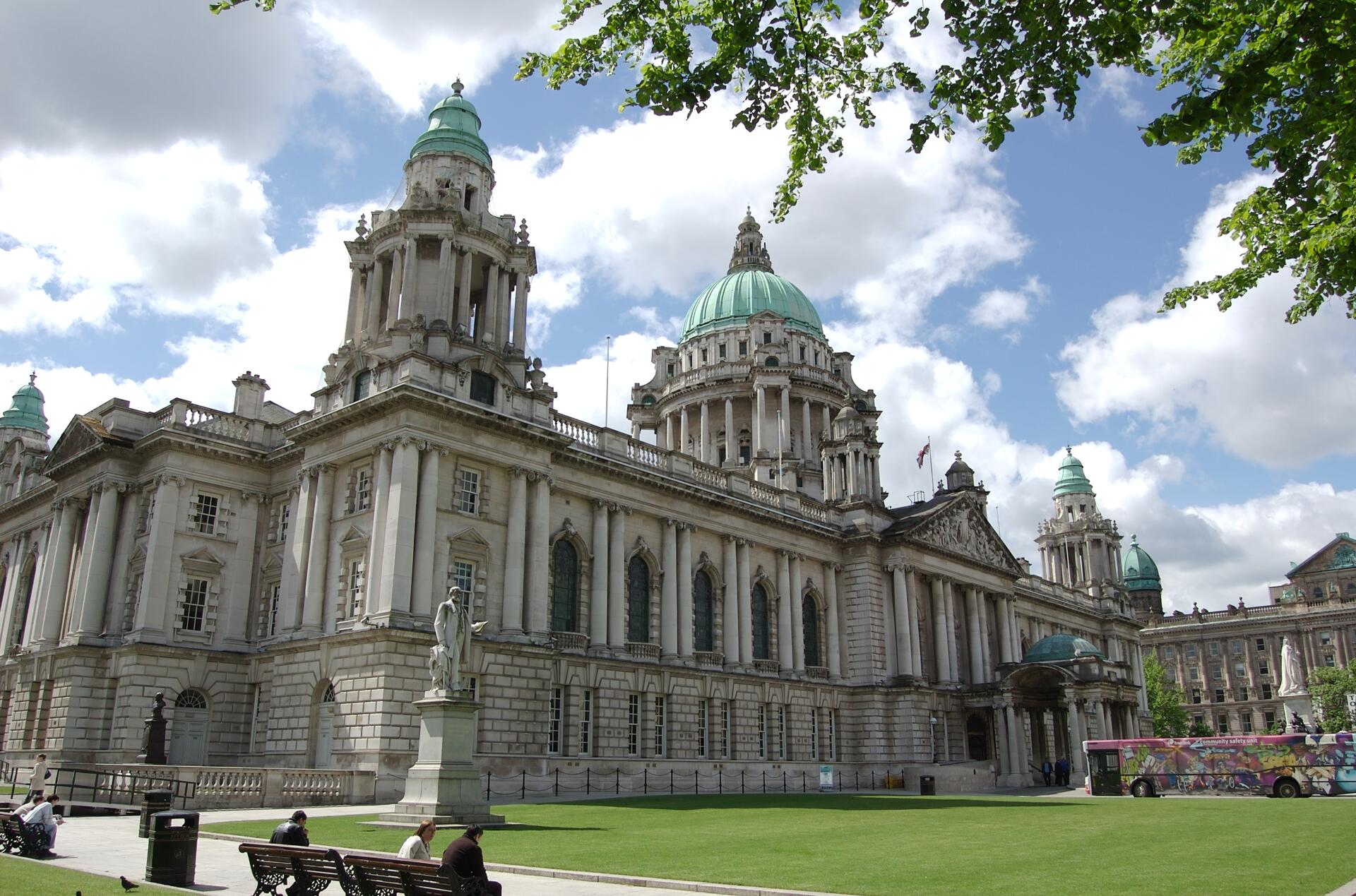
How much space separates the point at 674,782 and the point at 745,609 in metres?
10.0

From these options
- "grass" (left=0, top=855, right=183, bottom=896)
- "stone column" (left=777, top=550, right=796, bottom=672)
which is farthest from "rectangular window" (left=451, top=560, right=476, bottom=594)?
"grass" (left=0, top=855, right=183, bottom=896)

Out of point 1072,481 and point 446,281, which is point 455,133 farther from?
point 1072,481

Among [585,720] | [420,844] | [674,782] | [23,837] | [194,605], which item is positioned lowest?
[23,837]

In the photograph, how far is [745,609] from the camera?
50938 millimetres

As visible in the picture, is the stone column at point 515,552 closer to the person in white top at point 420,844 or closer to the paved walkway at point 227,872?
the paved walkway at point 227,872

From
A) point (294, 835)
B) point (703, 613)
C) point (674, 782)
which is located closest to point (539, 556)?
point (674, 782)

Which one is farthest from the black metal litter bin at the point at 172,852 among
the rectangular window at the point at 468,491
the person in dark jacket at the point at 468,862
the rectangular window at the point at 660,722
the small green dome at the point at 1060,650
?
the small green dome at the point at 1060,650

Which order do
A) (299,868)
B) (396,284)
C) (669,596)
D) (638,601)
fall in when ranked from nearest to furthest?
1. (299,868)
2. (396,284)
3. (638,601)
4. (669,596)

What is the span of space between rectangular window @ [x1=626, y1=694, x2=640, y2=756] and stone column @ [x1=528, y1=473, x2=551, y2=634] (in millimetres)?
5412

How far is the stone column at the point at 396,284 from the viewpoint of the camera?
44312 millimetres

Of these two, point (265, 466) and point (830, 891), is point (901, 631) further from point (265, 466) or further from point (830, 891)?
point (830, 891)

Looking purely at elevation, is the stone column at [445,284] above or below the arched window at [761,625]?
above

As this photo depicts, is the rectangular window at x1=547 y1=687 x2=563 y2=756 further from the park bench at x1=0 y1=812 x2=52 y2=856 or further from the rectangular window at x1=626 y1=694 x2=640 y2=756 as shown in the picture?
the park bench at x1=0 y1=812 x2=52 y2=856

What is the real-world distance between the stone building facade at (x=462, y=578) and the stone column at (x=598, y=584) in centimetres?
12
